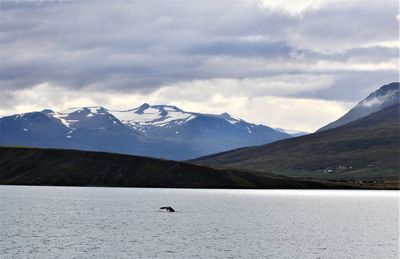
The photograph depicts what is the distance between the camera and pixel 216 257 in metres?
89.8

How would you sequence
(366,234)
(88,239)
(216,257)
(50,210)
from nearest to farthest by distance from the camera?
1. (216,257)
2. (88,239)
3. (366,234)
4. (50,210)

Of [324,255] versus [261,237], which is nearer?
[324,255]

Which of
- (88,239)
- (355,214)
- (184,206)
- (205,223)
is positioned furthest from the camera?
(184,206)

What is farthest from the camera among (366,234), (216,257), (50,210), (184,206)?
(184,206)

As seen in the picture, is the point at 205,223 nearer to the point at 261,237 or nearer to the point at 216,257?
the point at 261,237

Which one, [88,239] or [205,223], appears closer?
[88,239]

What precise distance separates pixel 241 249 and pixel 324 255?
39.5ft

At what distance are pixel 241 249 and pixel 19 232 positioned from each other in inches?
1518

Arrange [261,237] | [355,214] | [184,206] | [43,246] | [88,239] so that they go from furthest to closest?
1. [184,206]
2. [355,214]
3. [261,237]
4. [88,239]
5. [43,246]

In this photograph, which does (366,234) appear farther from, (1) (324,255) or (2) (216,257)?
(2) (216,257)

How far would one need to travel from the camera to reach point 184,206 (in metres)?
198

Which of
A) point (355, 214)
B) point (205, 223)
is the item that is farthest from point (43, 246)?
point (355, 214)

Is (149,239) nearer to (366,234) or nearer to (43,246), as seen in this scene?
(43,246)

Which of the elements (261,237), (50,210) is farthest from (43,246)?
(50,210)
